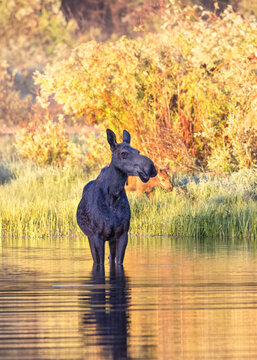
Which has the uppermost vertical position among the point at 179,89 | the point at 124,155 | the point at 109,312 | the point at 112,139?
the point at 179,89

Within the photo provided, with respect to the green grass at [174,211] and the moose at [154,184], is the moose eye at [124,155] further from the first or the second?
the moose at [154,184]

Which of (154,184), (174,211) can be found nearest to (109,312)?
(174,211)

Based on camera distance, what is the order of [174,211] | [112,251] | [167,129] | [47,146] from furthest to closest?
[47,146] → [167,129] → [174,211] → [112,251]

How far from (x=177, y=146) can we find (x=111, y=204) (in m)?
12.9

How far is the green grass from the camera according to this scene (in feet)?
61.4

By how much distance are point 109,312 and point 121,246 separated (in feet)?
12.6

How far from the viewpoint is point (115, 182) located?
12992 mm

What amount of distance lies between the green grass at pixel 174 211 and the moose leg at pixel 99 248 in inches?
217

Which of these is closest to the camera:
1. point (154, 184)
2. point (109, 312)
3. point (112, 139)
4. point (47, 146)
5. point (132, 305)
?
point (109, 312)

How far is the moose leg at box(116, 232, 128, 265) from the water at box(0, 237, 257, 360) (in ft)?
0.81

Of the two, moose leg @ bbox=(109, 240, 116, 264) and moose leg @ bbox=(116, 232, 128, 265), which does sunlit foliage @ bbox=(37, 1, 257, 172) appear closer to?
moose leg @ bbox=(109, 240, 116, 264)

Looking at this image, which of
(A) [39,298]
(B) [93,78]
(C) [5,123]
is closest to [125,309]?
(A) [39,298]

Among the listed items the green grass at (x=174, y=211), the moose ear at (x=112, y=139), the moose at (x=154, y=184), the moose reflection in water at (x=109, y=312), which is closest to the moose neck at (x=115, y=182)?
the moose ear at (x=112, y=139)

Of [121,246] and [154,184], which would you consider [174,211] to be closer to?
[154,184]
